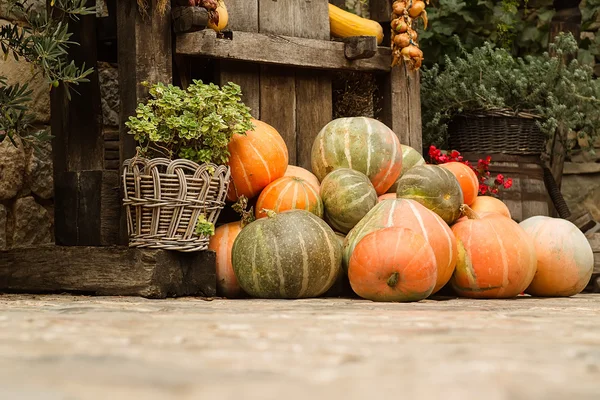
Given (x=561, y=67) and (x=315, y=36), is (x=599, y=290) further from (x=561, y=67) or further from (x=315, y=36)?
(x=315, y=36)

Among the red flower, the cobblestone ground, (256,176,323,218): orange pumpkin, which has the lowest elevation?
the cobblestone ground

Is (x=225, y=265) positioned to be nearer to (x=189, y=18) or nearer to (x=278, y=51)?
(x=189, y=18)

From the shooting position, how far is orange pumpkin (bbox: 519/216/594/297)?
4320 millimetres

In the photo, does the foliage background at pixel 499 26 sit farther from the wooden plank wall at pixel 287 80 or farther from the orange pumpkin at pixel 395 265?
the orange pumpkin at pixel 395 265

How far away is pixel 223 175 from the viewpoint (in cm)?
405

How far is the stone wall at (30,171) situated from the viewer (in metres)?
4.68

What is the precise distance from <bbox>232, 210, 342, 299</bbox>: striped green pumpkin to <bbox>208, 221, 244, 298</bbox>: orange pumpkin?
0.30 metres

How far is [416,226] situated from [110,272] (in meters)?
1.35

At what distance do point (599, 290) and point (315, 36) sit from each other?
221 cm

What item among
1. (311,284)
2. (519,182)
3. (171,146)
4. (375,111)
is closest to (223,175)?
(171,146)

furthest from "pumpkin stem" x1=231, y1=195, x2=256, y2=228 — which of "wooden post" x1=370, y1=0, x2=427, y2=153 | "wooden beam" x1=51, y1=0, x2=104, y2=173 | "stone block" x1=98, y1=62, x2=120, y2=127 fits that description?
"wooden post" x1=370, y1=0, x2=427, y2=153

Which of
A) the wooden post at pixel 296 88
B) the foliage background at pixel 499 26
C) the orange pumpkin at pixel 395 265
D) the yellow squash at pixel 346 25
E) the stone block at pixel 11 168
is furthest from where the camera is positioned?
the foliage background at pixel 499 26

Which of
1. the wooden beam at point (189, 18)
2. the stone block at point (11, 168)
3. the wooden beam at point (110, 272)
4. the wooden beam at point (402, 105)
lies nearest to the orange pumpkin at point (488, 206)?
the wooden beam at point (402, 105)

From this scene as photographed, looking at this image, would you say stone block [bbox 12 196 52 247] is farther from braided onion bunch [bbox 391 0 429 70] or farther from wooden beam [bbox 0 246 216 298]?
braided onion bunch [bbox 391 0 429 70]
